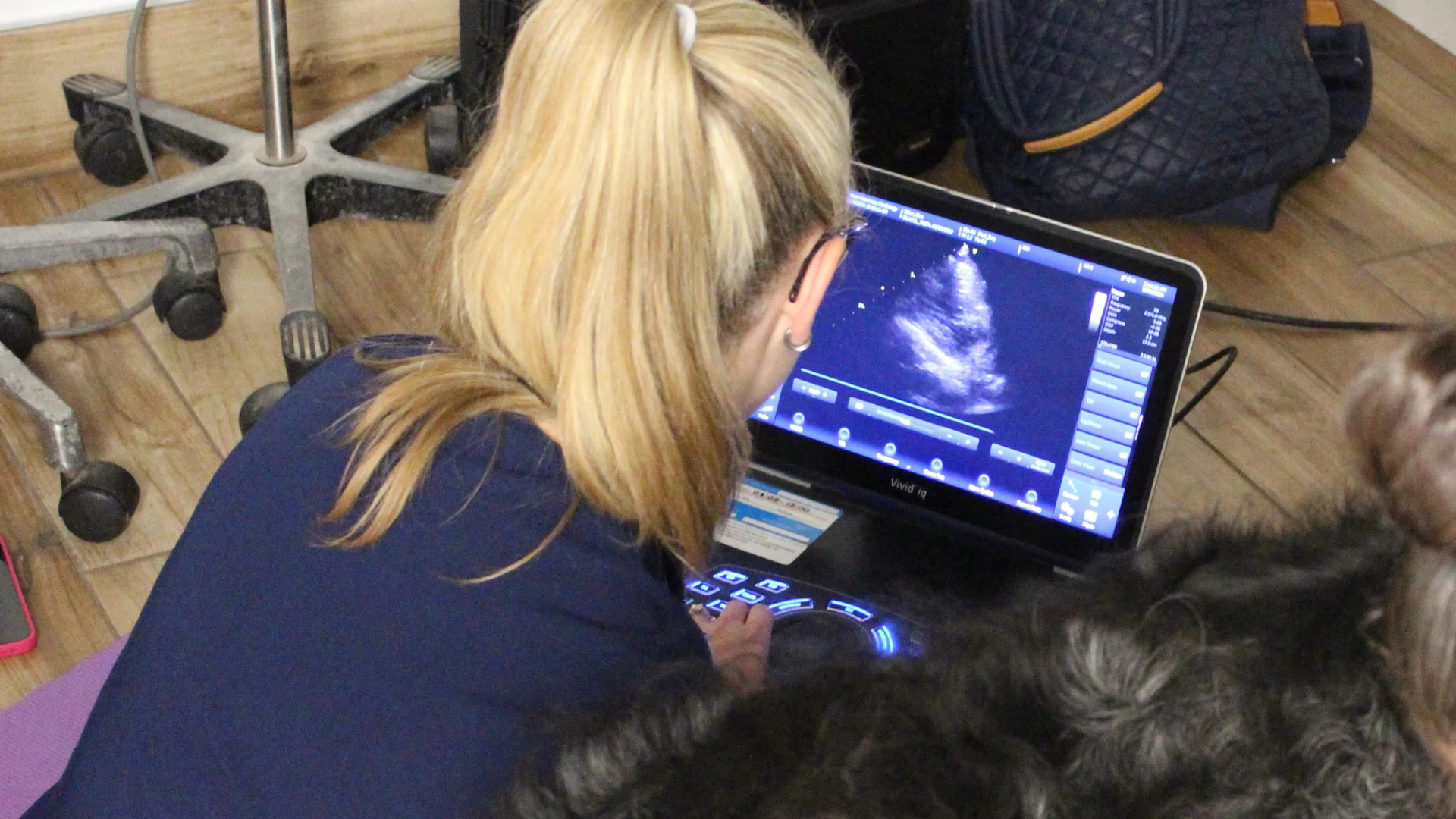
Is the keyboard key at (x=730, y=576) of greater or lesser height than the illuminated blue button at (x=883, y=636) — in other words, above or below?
below

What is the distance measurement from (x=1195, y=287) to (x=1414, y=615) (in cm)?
70

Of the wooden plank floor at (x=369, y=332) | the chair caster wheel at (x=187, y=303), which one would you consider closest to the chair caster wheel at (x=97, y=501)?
the wooden plank floor at (x=369, y=332)

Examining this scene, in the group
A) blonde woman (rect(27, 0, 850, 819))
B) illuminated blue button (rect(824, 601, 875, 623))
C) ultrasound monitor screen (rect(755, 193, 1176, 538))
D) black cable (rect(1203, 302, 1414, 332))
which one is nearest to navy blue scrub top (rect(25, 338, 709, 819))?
blonde woman (rect(27, 0, 850, 819))

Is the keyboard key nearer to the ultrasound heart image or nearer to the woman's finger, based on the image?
the woman's finger

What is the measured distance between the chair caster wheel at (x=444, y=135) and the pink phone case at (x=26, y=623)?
2.50 ft

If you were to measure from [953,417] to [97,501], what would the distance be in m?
0.86

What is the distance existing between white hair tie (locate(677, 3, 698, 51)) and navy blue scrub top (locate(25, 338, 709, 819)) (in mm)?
232

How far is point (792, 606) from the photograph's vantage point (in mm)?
1185

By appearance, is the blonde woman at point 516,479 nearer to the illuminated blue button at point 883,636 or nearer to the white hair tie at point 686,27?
the white hair tie at point 686,27

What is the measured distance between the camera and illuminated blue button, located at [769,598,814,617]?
1.18 meters

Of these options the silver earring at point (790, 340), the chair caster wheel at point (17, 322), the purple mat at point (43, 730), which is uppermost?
the silver earring at point (790, 340)

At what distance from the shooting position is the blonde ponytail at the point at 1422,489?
44cm

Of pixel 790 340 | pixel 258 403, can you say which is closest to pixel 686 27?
pixel 790 340

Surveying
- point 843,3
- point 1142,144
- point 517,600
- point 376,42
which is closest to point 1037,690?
point 517,600
